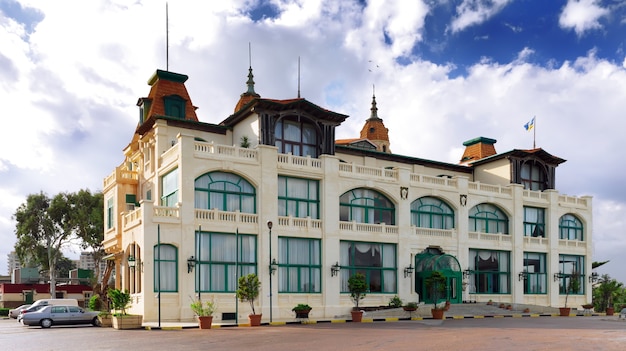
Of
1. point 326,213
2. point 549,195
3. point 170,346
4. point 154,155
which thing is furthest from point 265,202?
A: point 549,195

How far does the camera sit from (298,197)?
4294 centimetres

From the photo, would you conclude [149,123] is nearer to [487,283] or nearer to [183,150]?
[183,150]

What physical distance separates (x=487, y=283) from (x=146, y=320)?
2689cm

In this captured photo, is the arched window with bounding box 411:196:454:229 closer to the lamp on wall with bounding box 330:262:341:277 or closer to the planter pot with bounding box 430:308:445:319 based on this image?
the lamp on wall with bounding box 330:262:341:277

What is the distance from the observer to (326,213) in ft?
142

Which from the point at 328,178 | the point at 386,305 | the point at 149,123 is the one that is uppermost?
the point at 149,123

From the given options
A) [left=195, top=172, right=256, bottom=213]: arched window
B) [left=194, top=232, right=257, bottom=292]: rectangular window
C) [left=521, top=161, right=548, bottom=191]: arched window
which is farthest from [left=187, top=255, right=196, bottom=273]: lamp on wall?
[left=521, top=161, right=548, bottom=191]: arched window

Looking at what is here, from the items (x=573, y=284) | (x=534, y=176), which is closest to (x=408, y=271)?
(x=573, y=284)

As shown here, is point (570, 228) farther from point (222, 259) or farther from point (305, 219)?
point (222, 259)

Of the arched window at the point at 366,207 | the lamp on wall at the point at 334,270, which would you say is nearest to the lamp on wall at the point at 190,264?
the lamp on wall at the point at 334,270

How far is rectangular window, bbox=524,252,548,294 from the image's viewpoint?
5288 cm

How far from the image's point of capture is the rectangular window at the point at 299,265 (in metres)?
41.5

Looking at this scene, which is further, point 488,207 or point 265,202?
point 488,207

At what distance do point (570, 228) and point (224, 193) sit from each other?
3251 centimetres
